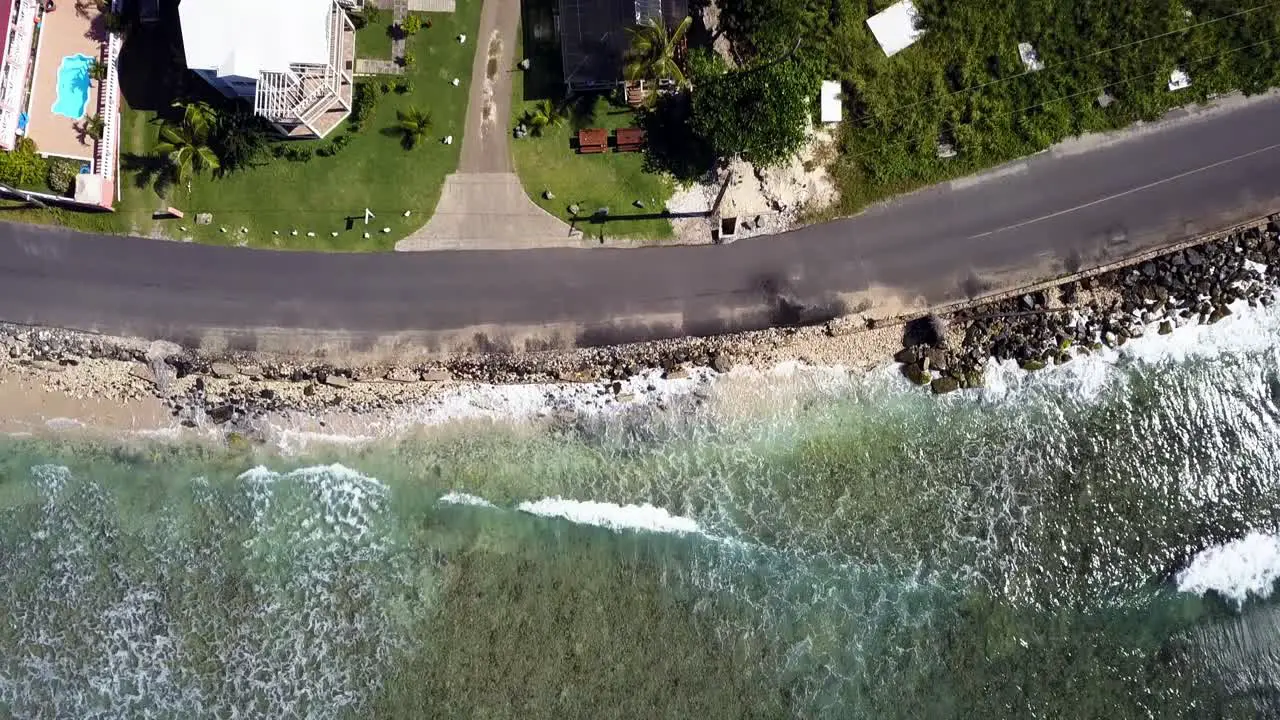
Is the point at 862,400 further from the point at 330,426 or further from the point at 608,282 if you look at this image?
the point at 330,426

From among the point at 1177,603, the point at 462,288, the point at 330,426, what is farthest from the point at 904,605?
the point at 330,426

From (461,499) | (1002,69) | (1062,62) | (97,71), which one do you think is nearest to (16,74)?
(97,71)

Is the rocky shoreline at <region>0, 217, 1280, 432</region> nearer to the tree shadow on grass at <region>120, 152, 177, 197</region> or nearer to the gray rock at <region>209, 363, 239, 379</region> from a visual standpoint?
the gray rock at <region>209, 363, 239, 379</region>

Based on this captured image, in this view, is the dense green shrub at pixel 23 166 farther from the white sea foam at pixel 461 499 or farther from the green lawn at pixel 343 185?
the white sea foam at pixel 461 499

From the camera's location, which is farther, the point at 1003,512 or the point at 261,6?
the point at 1003,512

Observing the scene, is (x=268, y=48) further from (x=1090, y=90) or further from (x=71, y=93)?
(x=1090, y=90)

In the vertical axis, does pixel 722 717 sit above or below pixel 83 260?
below

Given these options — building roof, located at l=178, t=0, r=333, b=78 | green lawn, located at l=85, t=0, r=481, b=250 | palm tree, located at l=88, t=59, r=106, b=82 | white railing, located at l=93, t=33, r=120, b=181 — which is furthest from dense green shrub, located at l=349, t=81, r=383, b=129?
palm tree, located at l=88, t=59, r=106, b=82
